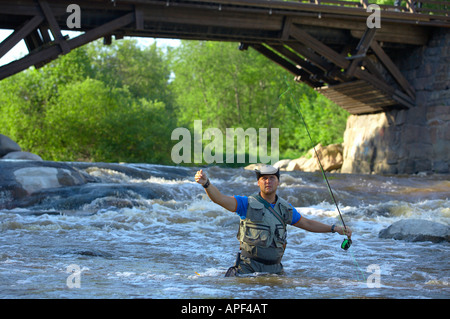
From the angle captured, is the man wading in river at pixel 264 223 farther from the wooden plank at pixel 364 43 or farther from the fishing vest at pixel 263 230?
the wooden plank at pixel 364 43

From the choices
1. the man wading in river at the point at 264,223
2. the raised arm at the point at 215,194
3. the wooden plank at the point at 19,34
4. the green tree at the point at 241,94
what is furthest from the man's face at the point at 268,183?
the green tree at the point at 241,94

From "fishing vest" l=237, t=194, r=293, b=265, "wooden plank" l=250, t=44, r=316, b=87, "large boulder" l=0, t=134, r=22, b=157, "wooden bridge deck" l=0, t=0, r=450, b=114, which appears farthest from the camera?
"wooden plank" l=250, t=44, r=316, b=87

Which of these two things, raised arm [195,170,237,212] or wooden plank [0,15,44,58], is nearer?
raised arm [195,170,237,212]

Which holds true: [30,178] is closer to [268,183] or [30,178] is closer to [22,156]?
[22,156]

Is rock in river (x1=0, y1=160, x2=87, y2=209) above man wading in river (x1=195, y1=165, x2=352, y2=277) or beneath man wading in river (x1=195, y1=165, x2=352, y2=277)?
above

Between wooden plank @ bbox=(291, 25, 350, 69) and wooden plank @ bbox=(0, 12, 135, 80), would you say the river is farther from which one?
wooden plank @ bbox=(291, 25, 350, 69)

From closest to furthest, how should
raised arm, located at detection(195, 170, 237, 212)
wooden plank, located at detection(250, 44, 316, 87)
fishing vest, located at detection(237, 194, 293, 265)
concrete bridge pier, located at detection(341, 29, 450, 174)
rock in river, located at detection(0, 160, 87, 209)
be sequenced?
raised arm, located at detection(195, 170, 237, 212)
fishing vest, located at detection(237, 194, 293, 265)
rock in river, located at detection(0, 160, 87, 209)
concrete bridge pier, located at detection(341, 29, 450, 174)
wooden plank, located at detection(250, 44, 316, 87)

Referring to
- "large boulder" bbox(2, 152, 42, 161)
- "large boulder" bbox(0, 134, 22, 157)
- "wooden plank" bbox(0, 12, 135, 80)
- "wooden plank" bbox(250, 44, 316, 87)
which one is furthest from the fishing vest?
"large boulder" bbox(0, 134, 22, 157)

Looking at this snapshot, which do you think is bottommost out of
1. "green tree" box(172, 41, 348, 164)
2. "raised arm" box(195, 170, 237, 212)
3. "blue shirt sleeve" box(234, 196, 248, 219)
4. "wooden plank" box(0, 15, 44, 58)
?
"blue shirt sleeve" box(234, 196, 248, 219)

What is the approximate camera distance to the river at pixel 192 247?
4.70m

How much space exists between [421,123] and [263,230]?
15967 mm

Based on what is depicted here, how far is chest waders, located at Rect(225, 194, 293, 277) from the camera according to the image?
482 centimetres

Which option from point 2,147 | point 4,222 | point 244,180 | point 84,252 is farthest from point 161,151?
point 84,252

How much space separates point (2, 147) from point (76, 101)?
10272mm
